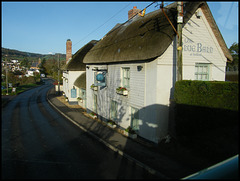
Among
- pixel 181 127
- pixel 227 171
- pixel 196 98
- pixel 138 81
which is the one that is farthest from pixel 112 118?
pixel 227 171

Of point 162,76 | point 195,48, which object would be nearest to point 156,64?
point 162,76

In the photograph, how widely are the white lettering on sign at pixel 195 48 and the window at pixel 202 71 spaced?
2.72ft

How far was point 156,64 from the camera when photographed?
1041 centimetres

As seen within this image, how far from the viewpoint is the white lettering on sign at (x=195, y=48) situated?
37.2ft

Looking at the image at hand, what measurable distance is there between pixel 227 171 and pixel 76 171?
4813mm

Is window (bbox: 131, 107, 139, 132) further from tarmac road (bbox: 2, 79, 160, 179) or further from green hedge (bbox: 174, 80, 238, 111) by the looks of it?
green hedge (bbox: 174, 80, 238, 111)

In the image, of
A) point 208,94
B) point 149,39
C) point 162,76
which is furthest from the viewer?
point 149,39

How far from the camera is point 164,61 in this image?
10.6 meters

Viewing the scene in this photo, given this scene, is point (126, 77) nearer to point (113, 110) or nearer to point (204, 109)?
point (113, 110)

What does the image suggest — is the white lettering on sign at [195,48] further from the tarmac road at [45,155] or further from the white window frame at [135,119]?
the tarmac road at [45,155]

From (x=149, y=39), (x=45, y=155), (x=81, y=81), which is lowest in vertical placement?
(x=45, y=155)

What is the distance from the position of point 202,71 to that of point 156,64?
3988 millimetres

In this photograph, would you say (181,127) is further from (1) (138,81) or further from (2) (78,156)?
(2) (78,156)

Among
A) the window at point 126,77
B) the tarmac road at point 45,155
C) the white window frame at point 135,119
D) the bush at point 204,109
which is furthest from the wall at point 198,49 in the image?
the tarmac road at point 45,155
